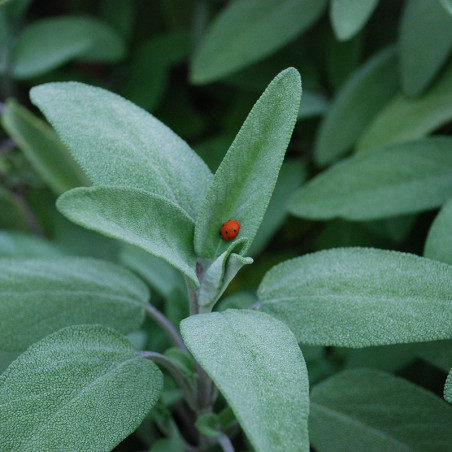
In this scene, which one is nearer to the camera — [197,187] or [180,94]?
[197,187]

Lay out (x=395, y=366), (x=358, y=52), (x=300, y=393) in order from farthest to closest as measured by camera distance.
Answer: (x=358, y=52), (x=395, y=366), (x=300, y=393)

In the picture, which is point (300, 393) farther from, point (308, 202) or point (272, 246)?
point (272, 246)

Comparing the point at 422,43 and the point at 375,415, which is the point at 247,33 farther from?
the point at 375,415

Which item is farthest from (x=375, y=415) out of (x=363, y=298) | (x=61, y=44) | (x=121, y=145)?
(x=61, y=44)

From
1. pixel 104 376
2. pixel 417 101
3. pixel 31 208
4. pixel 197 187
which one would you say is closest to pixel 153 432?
pixel 104 376

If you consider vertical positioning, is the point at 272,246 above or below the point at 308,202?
below

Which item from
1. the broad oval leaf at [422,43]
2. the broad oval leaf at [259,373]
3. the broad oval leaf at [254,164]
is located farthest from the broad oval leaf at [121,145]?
the broad oval leaf at [422,43]

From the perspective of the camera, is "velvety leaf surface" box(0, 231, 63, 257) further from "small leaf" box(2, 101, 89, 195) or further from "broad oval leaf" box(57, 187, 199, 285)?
"broad oval leaf" box(57, 187, 199, 285)
